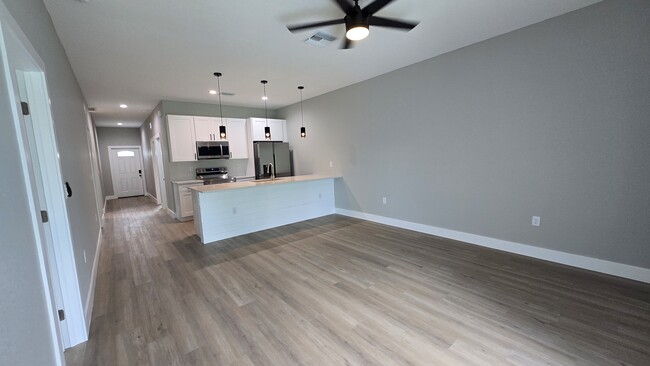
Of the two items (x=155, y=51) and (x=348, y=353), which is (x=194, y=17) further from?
(x=348, y=353)

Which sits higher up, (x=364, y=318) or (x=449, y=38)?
(x=449, y=38)

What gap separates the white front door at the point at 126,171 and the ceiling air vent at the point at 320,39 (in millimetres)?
9976

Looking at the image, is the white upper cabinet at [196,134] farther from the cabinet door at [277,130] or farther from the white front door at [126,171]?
the white front door at [126,171]

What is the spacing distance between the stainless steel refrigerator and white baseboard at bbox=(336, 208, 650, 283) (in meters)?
3.38

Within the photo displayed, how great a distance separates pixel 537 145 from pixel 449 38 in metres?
1.67

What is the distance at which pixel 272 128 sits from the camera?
6551 mm

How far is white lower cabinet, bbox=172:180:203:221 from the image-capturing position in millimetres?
5510

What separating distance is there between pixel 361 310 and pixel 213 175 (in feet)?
17.2

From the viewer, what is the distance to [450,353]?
1694 mm

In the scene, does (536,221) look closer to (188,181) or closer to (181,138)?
(188,181)

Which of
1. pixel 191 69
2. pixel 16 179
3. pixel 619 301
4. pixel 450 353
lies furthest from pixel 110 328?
pixel 619 301

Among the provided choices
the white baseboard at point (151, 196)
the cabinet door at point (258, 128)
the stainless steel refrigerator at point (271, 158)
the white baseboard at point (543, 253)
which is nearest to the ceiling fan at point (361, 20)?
the white baseboard at point (543, 253)

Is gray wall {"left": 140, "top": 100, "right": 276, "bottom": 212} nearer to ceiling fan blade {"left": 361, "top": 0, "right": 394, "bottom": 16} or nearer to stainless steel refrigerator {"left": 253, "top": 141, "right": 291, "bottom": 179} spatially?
stainless steel refrigerator {"left": 253, "top": 141, "right": 291, "bottom": 179}

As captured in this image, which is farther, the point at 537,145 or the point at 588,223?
the point at 537,145
